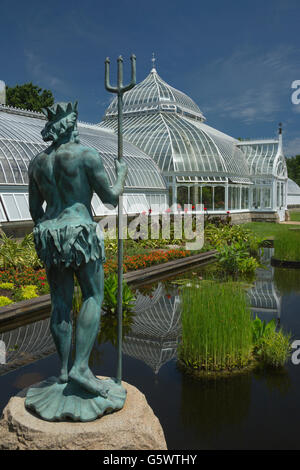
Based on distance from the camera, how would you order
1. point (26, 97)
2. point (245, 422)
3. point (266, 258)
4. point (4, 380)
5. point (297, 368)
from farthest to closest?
point (26, 97) < point (266, 258) < point (297, 368) < point (4, 380) < point (245, 422)

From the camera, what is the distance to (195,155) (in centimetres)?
2375

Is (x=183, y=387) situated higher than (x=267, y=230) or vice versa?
(x=267, y=230)

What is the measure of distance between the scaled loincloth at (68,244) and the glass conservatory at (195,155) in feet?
60.6

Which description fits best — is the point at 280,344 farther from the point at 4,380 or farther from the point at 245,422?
the point at 4,380

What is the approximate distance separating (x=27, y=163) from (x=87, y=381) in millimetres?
11909

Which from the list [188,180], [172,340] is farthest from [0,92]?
[172,340]

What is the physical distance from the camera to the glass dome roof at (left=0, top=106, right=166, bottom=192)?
1307 centimetres

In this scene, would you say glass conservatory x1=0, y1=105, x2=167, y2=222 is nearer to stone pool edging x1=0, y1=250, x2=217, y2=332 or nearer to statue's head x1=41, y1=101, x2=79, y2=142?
stone pool edging x1=0, y1=250, x2=217, y2=332

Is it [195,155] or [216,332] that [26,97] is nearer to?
[195,155]

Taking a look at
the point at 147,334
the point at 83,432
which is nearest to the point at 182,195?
the point at 147,334

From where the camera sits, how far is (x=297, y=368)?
4.71 meters

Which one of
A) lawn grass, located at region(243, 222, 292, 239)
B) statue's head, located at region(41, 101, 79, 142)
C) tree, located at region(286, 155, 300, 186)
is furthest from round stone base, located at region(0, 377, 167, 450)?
tree, located at region(286, 155, 300, 186)

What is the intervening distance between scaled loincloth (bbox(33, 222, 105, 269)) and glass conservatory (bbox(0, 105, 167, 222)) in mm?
9320
